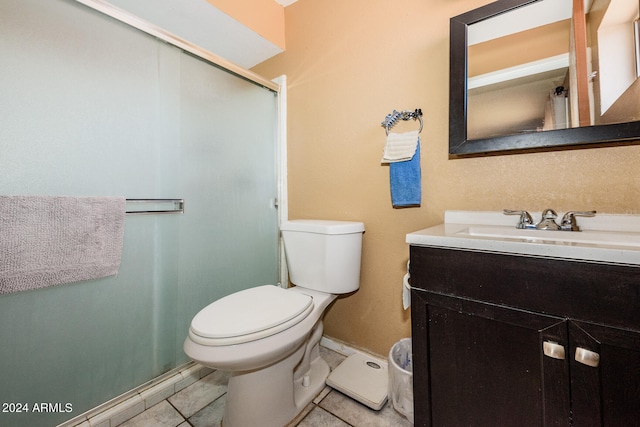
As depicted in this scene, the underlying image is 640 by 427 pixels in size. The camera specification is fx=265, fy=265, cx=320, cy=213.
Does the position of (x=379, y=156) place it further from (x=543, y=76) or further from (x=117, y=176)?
(x=117, y=176)

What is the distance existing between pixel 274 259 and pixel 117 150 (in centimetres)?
99

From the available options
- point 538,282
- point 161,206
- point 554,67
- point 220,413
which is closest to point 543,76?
point 554,67

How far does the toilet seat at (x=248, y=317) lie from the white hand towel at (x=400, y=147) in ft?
2.40

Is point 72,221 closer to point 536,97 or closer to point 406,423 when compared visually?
point 406,423

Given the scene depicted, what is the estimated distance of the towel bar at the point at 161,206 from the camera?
1091mm

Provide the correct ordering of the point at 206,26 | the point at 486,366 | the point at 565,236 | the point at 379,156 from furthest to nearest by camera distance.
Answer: the point at 206,26, the point at 379,156, the point at 565,236, the point at 486,366

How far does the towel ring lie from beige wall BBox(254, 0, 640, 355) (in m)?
0.03

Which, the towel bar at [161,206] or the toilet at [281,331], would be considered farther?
the towel bar at [161,206]

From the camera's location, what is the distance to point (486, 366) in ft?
2.27

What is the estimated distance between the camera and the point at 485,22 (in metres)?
1.04

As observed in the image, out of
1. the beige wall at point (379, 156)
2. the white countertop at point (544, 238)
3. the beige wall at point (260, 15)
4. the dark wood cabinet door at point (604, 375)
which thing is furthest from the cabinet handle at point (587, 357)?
the beige wall at point (260, 15)

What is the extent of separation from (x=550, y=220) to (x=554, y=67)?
0.55 meters

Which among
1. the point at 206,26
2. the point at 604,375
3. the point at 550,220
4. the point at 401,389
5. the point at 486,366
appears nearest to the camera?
the point at 604,375

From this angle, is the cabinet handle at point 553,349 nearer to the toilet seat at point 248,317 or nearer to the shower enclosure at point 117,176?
the toilet seat at point 248,317
